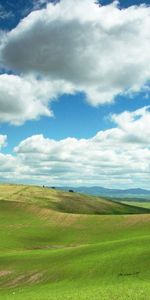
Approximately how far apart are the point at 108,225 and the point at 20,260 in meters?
54.0

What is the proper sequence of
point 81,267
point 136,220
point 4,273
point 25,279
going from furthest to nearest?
point 136,220 → point 4,273 → point 25,279 → point 81,267

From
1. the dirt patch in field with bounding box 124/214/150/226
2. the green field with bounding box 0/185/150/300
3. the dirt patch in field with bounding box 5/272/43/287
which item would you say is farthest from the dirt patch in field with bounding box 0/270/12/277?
the dirt patch in field with bounding box 124/214/150/226

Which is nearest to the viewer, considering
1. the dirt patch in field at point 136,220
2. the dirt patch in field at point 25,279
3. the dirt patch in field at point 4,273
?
the dirt patch in field at point 25,279

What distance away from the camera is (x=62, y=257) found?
70250 mm

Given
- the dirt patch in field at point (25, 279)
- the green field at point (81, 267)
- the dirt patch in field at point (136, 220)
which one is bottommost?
the dirt patch in field at point (25, 279)

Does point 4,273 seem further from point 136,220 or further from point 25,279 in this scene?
point 136,220

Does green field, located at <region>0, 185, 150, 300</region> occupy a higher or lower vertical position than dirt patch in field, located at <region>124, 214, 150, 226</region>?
lower

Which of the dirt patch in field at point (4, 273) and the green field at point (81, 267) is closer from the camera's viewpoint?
the green field at point (81, 267)

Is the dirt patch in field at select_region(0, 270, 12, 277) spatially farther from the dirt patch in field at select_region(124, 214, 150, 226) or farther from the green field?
the dirt patch in field at select_region(124, 214, 150, 226)

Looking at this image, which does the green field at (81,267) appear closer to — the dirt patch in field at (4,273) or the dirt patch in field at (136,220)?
the dirt patch in field at (4,273)

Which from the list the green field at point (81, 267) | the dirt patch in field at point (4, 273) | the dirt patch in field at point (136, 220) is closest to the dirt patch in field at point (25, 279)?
the green field at point (81, 267)

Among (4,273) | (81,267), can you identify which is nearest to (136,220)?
(4,273)

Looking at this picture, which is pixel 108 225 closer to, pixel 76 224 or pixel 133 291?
pixel 76 224

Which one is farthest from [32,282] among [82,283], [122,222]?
[122,222]
